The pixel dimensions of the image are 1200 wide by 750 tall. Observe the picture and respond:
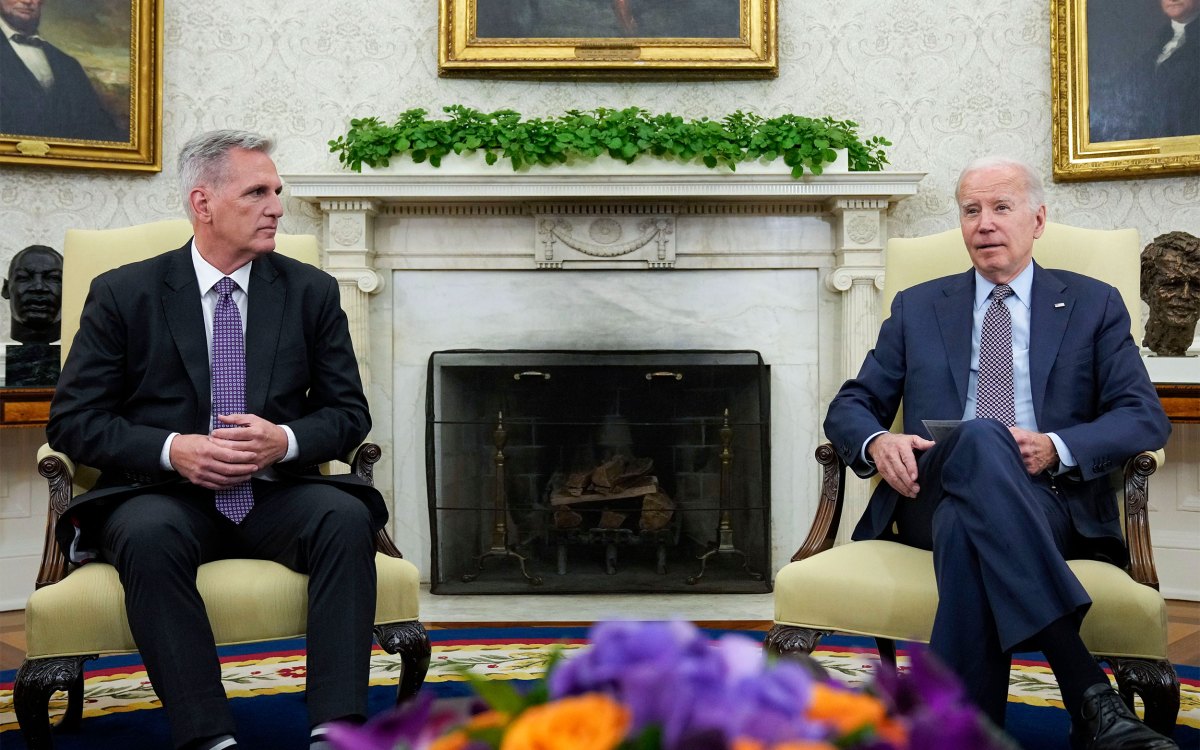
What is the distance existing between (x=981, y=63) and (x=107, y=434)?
389 centimetres

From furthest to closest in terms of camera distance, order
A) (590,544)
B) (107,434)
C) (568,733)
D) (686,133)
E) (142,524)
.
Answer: (590,544) → (686,133) → (107,434) → (142,524) → (568,733)

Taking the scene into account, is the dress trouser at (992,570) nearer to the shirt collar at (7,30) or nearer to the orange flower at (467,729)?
the orange flower at (467,729)

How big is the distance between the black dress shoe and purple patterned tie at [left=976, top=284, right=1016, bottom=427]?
2.58 feet

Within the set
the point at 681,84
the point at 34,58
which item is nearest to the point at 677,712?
the point at 681,84

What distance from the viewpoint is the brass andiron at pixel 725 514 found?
14.5 ft

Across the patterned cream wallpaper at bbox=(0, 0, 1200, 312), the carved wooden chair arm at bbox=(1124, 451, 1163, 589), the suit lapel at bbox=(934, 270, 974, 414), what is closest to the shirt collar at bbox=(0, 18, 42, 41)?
the patterned cream wallpaper at bbox=(0, 0, 1200, 312)

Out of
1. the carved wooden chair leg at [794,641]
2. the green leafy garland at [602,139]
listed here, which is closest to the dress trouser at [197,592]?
the carved wooden chair leg at [794,641]

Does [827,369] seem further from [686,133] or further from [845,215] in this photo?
[686,133]

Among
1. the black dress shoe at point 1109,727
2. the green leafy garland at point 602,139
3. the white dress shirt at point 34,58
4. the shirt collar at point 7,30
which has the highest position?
the shirt collar at point 7,30

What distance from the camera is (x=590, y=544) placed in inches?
178

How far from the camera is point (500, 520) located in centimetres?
450

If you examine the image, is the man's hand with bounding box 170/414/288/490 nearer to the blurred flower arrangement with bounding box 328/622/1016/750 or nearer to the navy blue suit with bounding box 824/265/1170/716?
the navy blue suit with bounding box 824/265/1170/716

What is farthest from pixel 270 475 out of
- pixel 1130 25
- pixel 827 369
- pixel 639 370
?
pixel 1130 25

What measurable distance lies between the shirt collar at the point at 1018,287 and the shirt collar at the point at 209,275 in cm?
178
